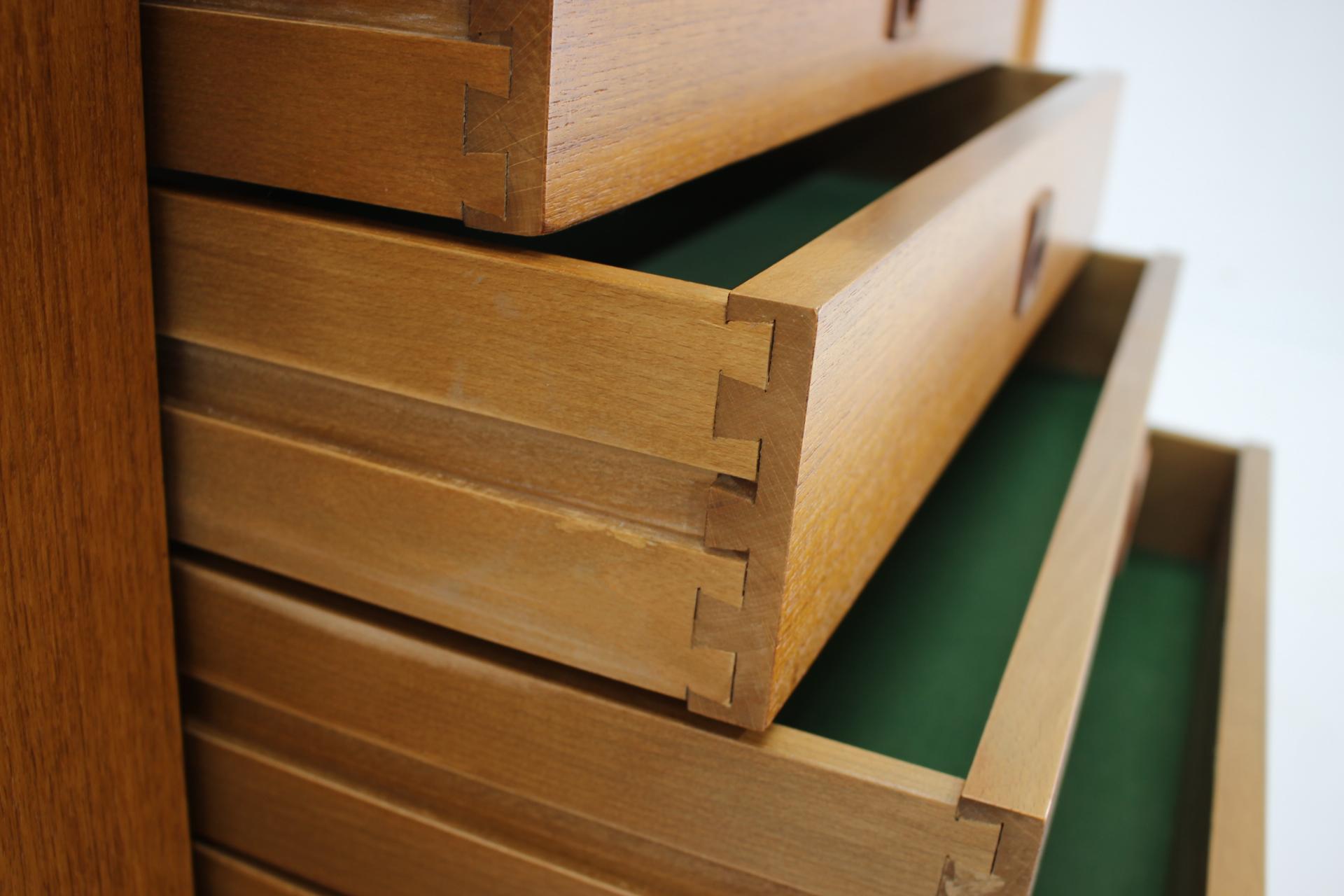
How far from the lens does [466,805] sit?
22.7 inches

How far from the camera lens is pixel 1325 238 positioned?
2131 mm

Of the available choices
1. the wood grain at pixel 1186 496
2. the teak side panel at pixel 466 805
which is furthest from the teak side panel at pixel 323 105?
the wood grain at pixel 1186 496

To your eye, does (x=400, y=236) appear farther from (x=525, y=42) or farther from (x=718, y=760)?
(x=718, y=760)

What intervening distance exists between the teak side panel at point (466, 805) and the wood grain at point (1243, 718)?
31cm

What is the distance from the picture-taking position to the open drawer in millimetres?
490

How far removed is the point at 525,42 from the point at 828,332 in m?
0.15

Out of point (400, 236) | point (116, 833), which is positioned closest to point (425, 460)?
point (400, 236)

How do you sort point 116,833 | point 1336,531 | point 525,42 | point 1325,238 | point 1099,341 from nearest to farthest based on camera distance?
point 525,42
point 116,833
point 1099,341
point 1336,531
point 1325,238

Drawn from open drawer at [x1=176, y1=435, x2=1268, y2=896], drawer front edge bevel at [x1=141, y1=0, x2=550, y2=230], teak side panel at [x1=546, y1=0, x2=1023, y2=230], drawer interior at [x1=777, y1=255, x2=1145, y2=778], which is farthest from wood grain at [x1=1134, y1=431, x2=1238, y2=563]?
drawer front edge bevel at [x1=141, y1=0, x2=550, y2=230]

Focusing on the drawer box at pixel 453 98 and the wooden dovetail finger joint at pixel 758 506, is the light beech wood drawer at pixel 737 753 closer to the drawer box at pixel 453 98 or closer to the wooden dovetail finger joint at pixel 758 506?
the wooden dovetail finger joint at pixel 758 506

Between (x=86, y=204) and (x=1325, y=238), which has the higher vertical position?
(x=86, y=204)

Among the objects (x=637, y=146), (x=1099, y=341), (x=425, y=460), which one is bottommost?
(x=1099, y=341)

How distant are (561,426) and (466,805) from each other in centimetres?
22

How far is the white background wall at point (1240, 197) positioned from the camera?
204 cm
